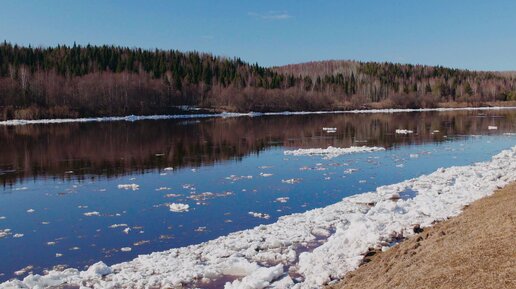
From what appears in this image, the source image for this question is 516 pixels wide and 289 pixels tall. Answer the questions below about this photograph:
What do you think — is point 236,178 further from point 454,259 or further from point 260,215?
point 454,259

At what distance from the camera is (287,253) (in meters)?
11.1

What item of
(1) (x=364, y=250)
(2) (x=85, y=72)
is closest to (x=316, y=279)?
(1) (x=364, y=250)

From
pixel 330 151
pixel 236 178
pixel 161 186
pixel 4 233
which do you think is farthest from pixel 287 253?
pixel 330 151

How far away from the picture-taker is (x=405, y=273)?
25.1 ft

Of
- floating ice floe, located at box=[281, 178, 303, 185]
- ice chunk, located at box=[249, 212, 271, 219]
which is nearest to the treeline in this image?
floating ice floe, located at box=[281, 178, 303, 185]

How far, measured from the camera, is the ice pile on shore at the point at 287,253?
31.3 feet

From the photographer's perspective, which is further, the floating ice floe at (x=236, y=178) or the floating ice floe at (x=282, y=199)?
the floating ice floe at (x=236, y=178)

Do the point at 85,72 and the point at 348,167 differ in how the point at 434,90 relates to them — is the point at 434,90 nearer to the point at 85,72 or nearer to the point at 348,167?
the point at 85,72

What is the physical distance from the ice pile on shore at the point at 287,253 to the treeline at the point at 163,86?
75054 mm

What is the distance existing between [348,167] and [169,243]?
1424 centimetres

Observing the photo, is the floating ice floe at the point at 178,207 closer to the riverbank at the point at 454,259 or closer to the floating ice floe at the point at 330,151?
the riverbank at the point at 454,259

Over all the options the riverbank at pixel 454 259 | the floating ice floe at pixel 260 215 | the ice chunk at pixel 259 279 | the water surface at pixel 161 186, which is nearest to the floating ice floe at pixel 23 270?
the water surface at pixel 161 186

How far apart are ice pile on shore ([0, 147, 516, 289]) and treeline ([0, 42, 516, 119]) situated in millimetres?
75054

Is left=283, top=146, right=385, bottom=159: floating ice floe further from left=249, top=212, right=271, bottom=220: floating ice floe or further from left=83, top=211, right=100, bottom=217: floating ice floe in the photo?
left=83, top=211, right=100, bottom=217: floating ice floe
